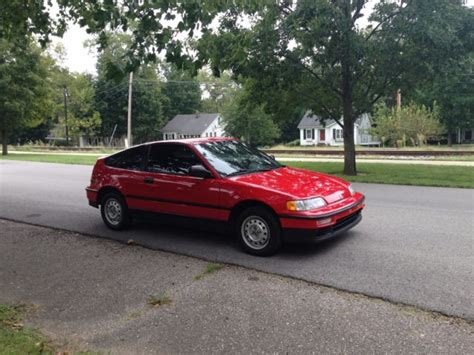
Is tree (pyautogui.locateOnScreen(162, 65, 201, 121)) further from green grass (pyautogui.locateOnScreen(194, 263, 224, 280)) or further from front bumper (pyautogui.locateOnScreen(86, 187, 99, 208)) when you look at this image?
green grass (pyautogui.locateOnScreen(194, 263, 224, 280))

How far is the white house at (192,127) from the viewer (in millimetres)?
76625

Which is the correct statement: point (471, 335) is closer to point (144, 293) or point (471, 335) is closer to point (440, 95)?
point (144, 293)

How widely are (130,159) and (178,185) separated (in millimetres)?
1300

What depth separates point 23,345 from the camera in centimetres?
361

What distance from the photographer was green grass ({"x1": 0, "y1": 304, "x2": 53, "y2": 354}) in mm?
3539

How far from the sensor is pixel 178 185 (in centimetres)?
665

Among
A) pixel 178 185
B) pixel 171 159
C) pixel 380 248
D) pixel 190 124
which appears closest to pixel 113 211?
pixel 171 159

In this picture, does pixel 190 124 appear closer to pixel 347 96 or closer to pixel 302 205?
pixel 347 96

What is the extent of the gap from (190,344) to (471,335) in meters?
2.29

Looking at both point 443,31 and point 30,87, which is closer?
point 443,31

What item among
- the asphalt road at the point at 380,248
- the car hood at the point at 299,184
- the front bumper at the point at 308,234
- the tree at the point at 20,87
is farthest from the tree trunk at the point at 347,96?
the tree at the point at 20,87

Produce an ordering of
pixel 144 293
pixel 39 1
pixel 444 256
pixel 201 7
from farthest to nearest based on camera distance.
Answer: pixel 39 1 → pixel 201 7 → pixel 444 256 → pixel 144 293

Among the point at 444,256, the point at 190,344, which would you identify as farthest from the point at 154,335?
the point at 444,256

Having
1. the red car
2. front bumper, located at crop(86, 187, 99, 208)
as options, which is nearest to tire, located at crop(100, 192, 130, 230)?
the red car
